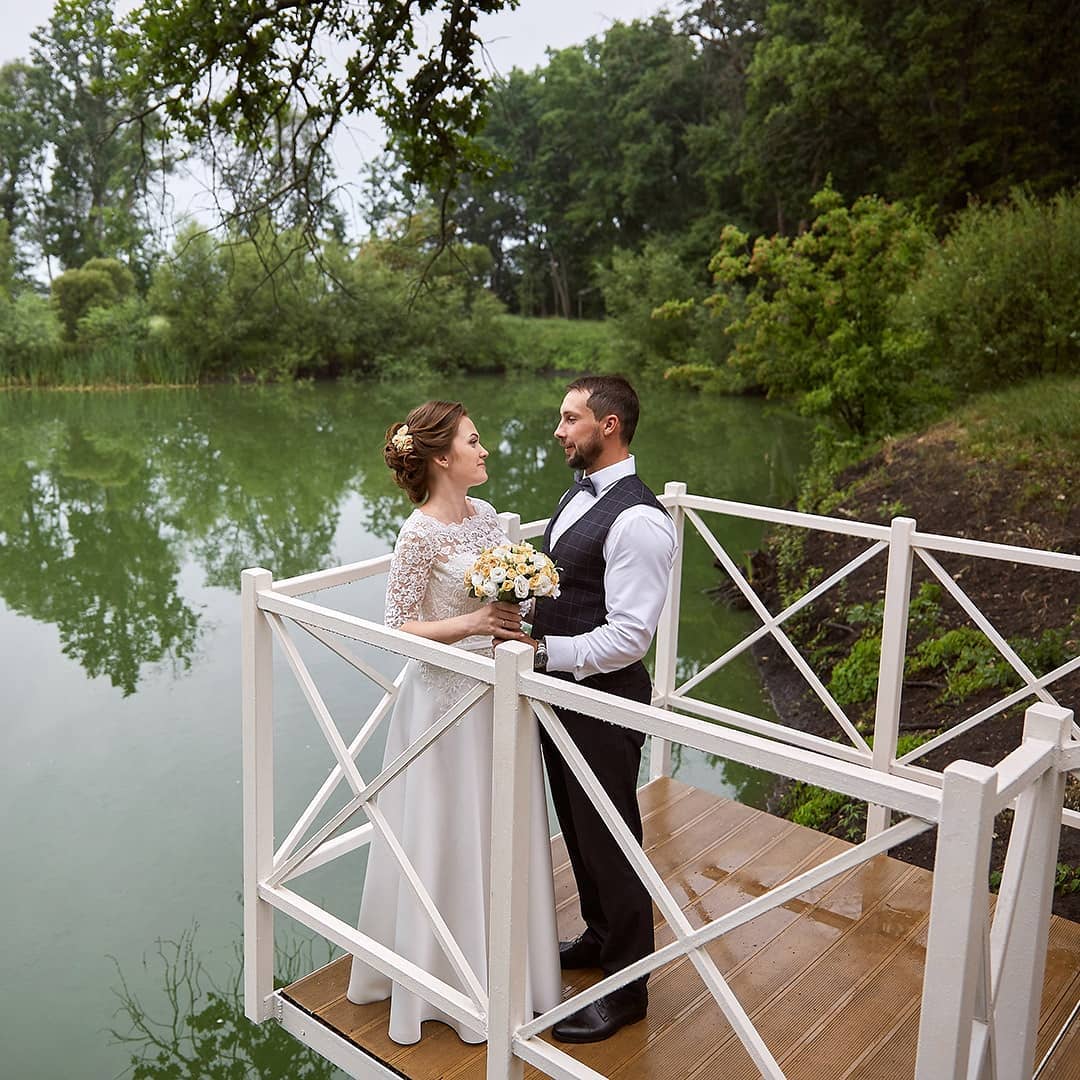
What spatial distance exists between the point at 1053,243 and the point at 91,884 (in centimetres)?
1129

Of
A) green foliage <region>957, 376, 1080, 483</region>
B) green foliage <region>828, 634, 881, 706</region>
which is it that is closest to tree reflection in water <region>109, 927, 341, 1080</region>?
green foliage <region>828, 634, 881, 706</region>

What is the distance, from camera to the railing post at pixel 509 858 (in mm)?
2480

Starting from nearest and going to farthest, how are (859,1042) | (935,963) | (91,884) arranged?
(935,963) < (859,1042) < (91,884)

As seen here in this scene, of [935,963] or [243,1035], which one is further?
[243,1035]

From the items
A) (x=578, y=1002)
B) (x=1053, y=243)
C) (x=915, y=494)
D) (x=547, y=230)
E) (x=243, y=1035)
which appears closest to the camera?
(x=578, y=1002)

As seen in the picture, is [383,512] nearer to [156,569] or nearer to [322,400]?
[156,569]

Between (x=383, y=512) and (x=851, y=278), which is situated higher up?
(x=851, y=278)

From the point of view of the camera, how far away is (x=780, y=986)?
316cm

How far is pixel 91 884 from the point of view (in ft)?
19.3

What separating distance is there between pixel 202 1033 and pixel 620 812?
288 cm

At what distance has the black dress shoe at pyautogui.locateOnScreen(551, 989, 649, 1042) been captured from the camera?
2955 millimetres

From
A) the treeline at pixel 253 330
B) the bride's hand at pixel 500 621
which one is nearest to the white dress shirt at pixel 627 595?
the bride's hand at pixel 500 621

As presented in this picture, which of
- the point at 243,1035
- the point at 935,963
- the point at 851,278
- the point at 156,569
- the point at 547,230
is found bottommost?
the point at 243,1035

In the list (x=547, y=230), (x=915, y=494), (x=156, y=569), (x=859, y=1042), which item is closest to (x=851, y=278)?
(x=915, y=494)
